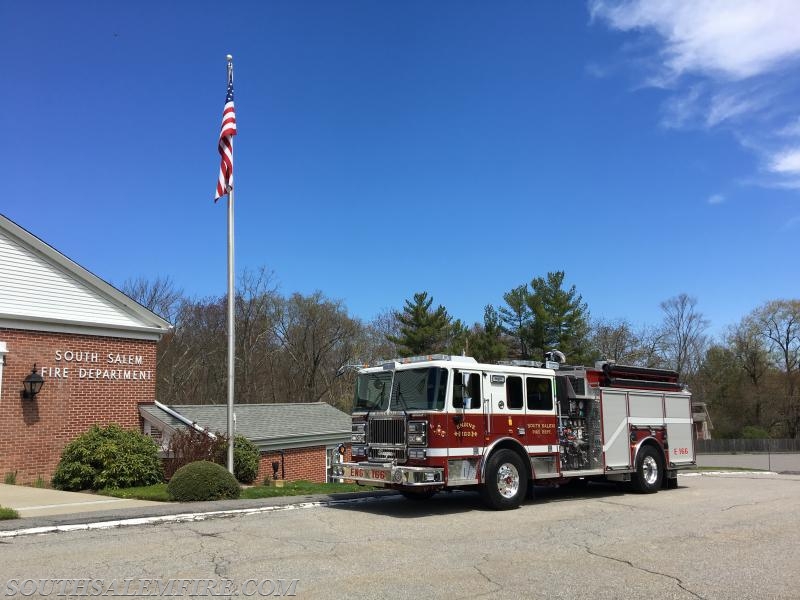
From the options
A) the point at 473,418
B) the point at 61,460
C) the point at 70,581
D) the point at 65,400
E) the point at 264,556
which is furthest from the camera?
the point at 65,400

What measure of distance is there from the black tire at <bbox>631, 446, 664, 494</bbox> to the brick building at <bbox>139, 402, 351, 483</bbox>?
9.43m

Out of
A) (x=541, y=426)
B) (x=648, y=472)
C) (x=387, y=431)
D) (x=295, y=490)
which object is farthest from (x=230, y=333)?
(x=648, y=472)

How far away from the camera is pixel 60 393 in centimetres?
1639

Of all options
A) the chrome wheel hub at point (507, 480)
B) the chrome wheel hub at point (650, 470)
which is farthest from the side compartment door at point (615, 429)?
the chrome wheel hub at point (507, 480)

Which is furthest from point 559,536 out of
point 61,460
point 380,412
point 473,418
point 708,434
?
point 708,434

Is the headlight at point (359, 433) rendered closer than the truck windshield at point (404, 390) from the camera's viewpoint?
No

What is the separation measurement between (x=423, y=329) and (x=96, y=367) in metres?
29.1

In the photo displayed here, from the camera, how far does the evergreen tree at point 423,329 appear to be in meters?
44.7

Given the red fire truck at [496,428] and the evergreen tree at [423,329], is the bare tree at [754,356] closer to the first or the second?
the evergreen tree at [423,329]

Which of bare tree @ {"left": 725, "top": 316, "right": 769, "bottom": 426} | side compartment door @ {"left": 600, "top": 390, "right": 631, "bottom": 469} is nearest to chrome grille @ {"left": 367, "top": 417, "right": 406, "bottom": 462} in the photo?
side compartment door @ {"left": 600, "top": 390, "right": 631, "bottom": 469}

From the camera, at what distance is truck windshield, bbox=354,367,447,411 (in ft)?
36.1

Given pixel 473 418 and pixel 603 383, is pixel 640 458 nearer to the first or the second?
pixel 603 383

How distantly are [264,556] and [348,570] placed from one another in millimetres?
1176

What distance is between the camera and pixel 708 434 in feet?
234
